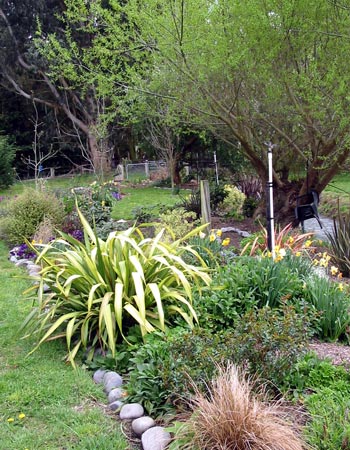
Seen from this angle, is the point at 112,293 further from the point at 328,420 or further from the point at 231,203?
the point at 231,203

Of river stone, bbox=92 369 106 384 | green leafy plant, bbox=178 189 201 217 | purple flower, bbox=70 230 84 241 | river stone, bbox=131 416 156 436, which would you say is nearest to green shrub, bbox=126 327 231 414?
river stone, bbox=131 416 156 436

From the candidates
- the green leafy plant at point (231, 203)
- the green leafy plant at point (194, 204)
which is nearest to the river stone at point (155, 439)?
the green leafy plant at point (194, 204)

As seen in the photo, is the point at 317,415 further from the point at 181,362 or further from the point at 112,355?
the point at 112,355

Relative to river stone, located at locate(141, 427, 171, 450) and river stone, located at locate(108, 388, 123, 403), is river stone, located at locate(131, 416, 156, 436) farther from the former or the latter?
river stone, located at locate(108, 388, 123, 403)

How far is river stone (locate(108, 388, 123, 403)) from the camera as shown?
3.22 metres

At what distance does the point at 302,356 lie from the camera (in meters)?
3.26

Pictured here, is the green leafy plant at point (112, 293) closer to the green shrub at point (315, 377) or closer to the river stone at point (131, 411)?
the river stone at point (131, 411)

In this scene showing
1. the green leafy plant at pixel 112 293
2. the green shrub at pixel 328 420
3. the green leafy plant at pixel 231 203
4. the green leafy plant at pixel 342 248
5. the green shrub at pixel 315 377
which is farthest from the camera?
the green leafy plant at pixel 231 203

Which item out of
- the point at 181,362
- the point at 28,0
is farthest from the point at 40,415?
the point at 28,0

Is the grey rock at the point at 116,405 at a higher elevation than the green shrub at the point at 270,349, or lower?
lower

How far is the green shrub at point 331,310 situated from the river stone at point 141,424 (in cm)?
164

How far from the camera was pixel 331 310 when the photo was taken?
3.94 metres

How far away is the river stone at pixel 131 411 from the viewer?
2.97 m

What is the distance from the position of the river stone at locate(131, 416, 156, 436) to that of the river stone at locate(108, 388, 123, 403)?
36 cm
